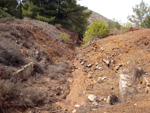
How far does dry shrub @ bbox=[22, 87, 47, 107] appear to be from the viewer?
3.50 meters

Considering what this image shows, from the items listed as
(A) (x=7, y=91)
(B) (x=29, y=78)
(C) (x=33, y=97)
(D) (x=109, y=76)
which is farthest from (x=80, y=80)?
(A) (x=7, y=91)

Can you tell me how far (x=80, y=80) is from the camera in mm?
5691

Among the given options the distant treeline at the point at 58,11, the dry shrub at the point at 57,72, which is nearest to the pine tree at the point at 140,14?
the distant treeline at the point at 58,11

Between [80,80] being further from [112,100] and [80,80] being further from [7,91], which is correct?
[7,91]

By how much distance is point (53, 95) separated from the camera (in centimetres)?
430

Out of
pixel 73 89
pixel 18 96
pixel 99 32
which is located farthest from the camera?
pixel 99 32

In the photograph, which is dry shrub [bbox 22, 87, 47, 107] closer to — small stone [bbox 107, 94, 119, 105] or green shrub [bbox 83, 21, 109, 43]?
small stone [bbox 107, 94, 119, 105]

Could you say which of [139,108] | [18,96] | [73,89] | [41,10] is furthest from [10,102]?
[41,10]

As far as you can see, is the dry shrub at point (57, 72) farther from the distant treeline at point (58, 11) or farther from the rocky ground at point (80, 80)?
the distant treeline at point (58, 11)

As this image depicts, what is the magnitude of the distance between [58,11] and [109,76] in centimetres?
1302

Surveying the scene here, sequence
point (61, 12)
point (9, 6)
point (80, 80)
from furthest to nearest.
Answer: point (9, 6) → point (61, 12) → point (80, 80)

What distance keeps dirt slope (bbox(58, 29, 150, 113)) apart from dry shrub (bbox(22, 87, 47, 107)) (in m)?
0.64

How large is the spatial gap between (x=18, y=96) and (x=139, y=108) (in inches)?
121

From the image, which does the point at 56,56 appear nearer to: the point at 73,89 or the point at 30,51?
the point at 30,51
